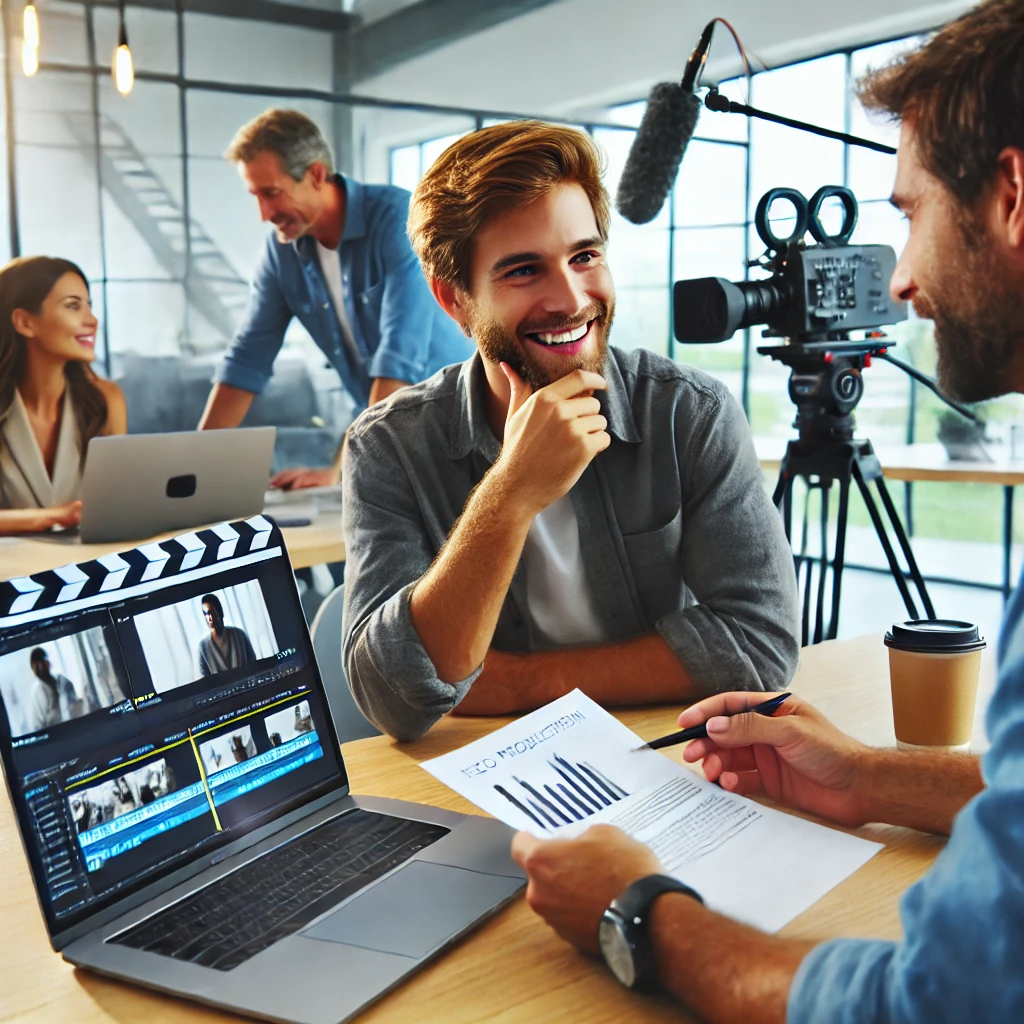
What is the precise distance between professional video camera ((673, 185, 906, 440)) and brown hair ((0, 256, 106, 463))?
8.91ft

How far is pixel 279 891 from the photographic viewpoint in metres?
0.85

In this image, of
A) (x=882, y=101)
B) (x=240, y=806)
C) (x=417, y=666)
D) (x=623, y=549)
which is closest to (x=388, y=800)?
(x=240, y=806)

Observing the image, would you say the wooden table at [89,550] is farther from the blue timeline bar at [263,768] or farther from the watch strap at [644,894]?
the watch strap at [644,894]

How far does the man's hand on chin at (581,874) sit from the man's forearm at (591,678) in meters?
0.54

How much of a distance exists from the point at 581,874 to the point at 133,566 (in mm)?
427

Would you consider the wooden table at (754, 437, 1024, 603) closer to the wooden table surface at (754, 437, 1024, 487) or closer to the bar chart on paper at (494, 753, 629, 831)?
the wooden table surface at (754, 437, 1024, 487)

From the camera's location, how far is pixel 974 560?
27.9ft

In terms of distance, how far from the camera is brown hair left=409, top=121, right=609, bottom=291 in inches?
60.6

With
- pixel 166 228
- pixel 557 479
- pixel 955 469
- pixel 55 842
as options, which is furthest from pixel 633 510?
pixel 166 228

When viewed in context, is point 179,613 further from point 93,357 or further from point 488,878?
point 93,357

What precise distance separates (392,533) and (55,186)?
10.0ft

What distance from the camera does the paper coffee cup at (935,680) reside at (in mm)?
1142

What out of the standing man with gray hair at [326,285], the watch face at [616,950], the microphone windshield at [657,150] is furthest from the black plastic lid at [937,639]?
the standing man with gray hair at [326,285]

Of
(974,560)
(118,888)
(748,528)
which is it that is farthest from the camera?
(974,560)
